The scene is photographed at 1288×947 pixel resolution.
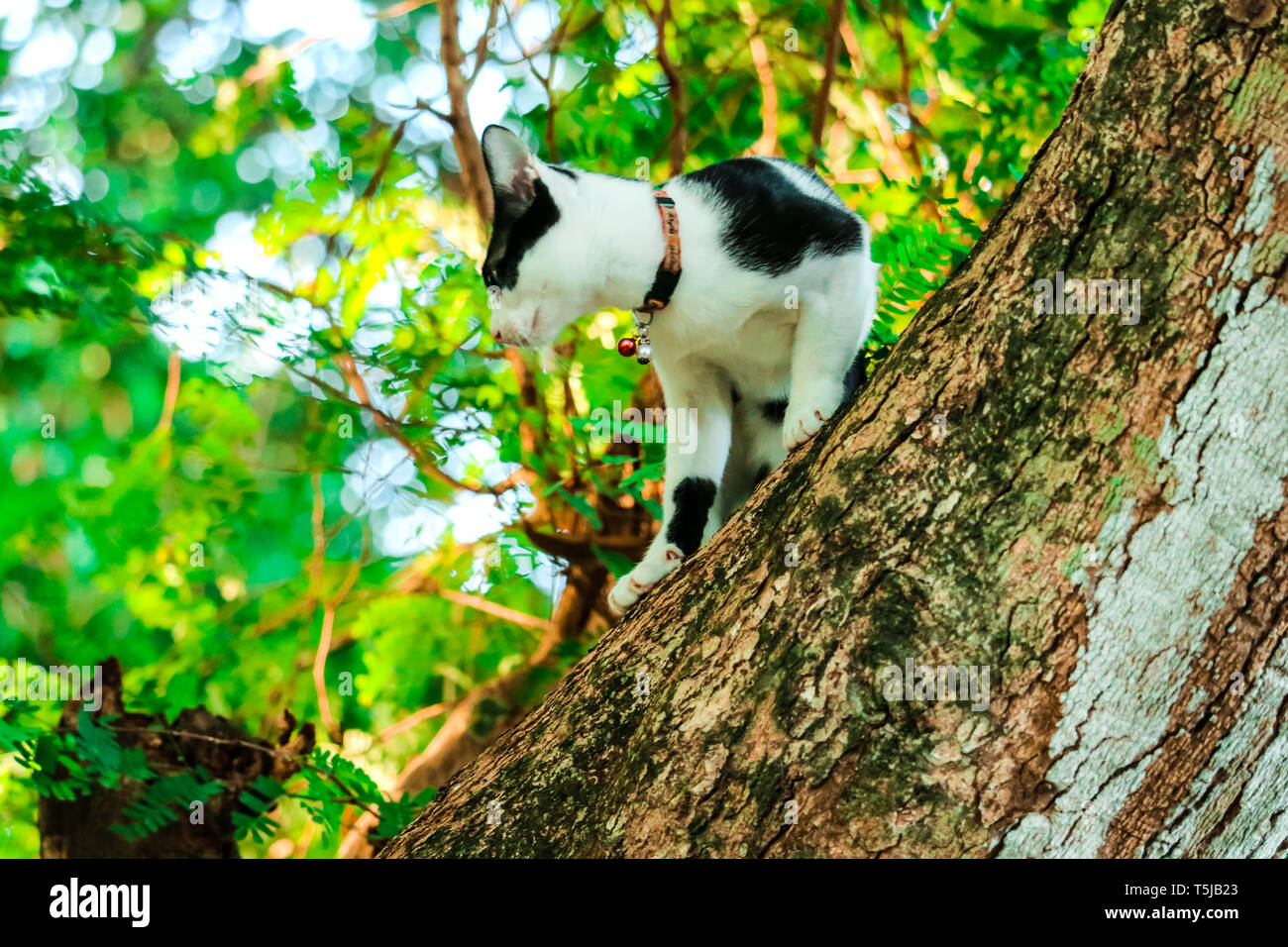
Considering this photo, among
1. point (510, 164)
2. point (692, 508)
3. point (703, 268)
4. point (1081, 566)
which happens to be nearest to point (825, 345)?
point (703, 268)

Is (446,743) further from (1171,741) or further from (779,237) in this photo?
(1171,741)

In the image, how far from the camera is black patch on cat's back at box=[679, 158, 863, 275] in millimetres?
2195

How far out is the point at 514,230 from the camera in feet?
7.36

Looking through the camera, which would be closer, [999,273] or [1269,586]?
[1269,586]

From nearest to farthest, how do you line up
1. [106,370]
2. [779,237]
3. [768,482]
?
[768,482]
[779,237]
[106,370]

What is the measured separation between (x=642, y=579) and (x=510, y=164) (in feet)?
3.14

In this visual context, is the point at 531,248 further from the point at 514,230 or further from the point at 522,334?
the point at 522,334

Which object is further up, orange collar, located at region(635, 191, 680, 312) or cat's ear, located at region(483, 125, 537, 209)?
cat's ear, located at region(483, 125, 537, 209)

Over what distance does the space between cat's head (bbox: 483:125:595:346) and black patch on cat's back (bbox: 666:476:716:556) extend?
0.50m

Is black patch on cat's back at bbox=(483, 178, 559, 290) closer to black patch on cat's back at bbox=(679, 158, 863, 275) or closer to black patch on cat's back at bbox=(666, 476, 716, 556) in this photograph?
black patch on cat's back at bbox=(679, 158, 863, 275)

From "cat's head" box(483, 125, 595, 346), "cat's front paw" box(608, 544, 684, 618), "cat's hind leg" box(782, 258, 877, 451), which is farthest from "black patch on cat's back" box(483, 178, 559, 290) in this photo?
"cat's front paw" box(608, 544, 684, 618)
